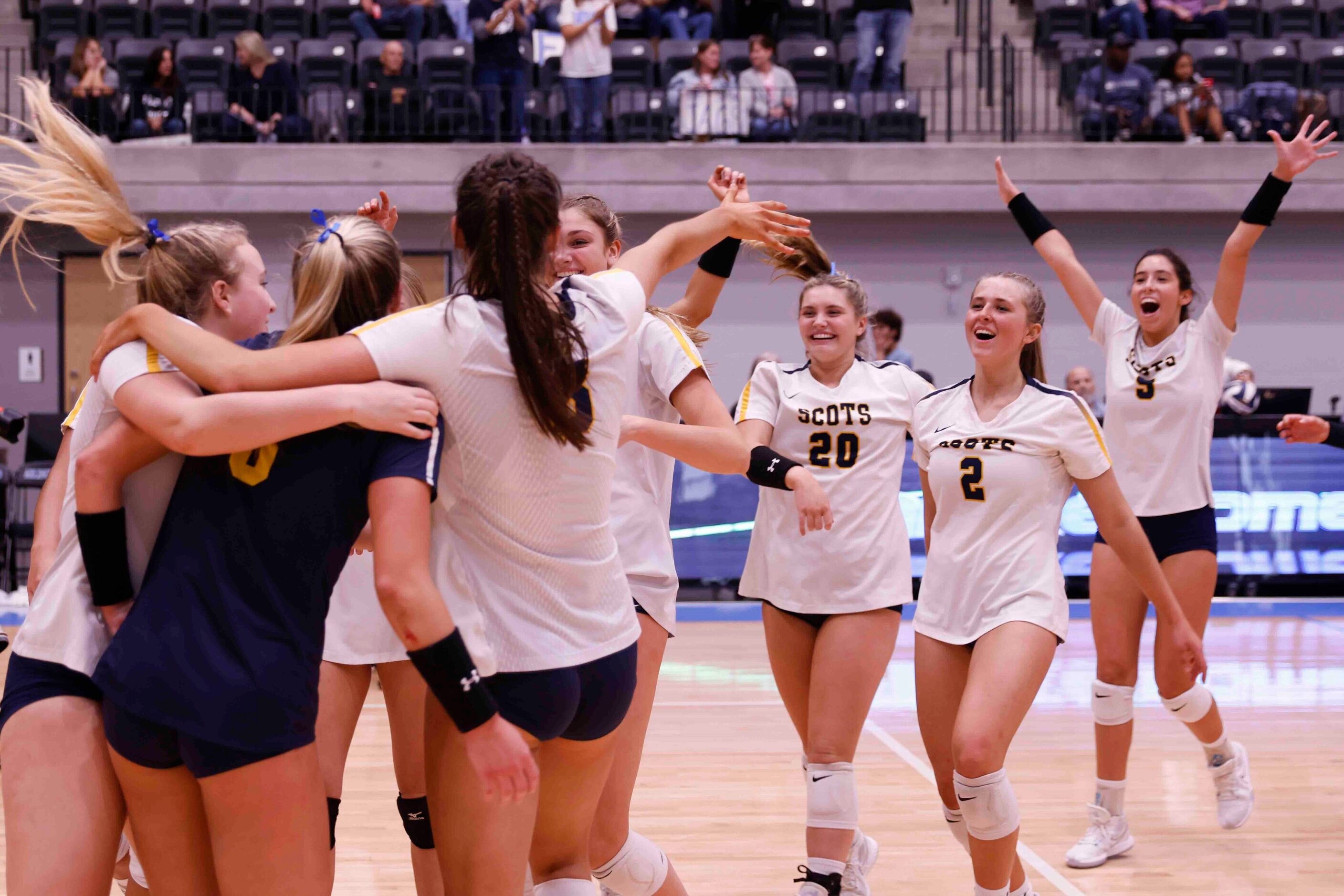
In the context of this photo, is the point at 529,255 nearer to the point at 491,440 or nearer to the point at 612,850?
the point at 491,440

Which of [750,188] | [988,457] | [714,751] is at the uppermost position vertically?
[750,188]

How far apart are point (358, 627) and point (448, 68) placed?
10.6 metres

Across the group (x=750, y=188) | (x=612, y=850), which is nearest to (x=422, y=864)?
(x=612, y=850)

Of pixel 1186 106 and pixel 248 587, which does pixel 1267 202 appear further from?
pixel 1186 106

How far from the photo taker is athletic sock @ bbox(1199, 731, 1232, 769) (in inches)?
184

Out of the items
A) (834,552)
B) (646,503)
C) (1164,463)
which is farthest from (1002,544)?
(1164,463)

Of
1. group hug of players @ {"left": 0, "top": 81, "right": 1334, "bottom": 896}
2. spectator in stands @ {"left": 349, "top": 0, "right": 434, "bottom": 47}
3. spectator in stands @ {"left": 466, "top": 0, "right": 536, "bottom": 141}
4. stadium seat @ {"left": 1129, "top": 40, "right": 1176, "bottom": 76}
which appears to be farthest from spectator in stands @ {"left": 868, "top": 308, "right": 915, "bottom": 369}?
spectator in stands @ {"left": 349, "top": 0, "right": 434, "bottom": 47}

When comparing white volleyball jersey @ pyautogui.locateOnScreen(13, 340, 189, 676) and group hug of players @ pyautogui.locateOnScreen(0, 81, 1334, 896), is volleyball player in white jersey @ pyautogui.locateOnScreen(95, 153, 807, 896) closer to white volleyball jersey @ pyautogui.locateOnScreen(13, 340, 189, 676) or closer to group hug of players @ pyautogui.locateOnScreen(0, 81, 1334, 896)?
group hug of players @ pyautogui.locateOnScreen(0, 81, 1334, 896)

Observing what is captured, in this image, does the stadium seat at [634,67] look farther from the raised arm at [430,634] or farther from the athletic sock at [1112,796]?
the raised arm at [430,634]

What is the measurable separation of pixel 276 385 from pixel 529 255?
43 cm

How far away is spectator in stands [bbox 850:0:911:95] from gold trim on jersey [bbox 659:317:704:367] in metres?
10.6

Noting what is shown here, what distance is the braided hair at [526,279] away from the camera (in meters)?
1.99

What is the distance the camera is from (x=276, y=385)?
1.94 meters

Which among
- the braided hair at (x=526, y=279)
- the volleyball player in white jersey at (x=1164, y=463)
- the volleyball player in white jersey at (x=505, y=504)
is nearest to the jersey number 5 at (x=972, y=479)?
the volleyball player in white jersey at (x=1164, y=463)
